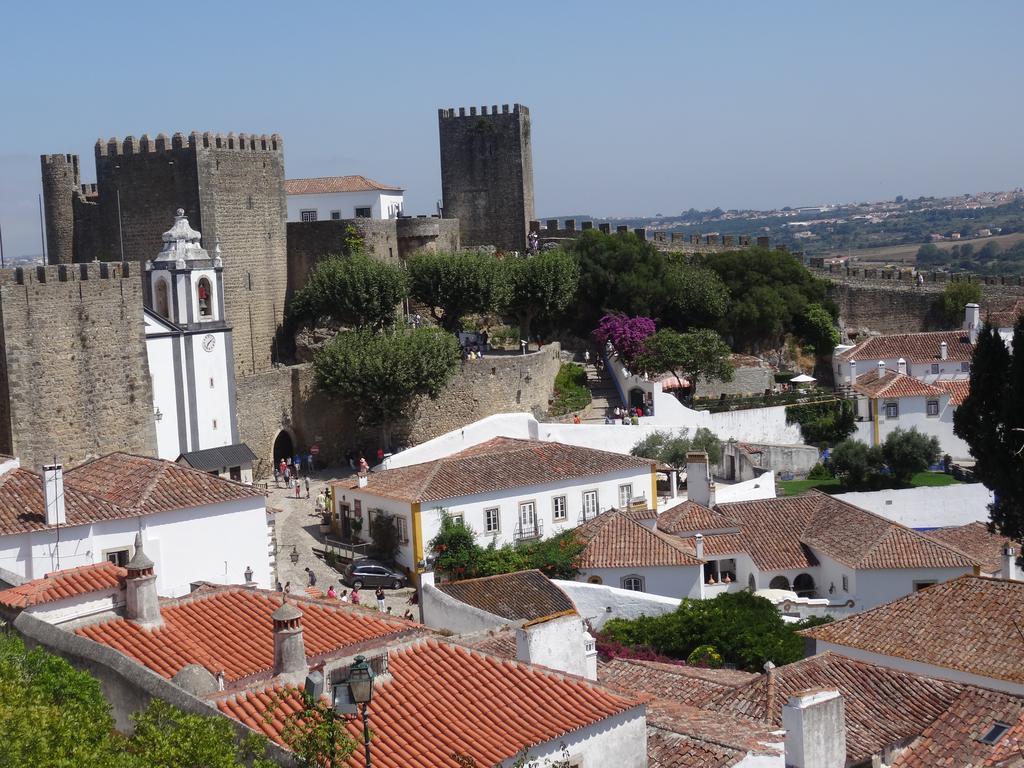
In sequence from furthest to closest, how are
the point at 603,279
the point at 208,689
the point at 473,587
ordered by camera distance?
the point at 603,279, the point at 473,587, the point at 208,689

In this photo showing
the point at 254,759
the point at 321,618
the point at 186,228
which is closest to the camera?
the point at 254,759

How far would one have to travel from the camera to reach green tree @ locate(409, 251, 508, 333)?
115 feet

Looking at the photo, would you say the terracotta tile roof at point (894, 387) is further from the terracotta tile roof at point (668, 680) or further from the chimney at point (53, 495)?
the chimney at point (53, 495)

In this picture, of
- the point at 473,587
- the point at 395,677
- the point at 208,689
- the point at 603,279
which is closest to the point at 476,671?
the point at 395,677

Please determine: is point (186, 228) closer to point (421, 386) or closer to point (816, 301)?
point (421, 386)

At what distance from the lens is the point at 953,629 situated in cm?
1641

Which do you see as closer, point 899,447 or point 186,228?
point 186,228

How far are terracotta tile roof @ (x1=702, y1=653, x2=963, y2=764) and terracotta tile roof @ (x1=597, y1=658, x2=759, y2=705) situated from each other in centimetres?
22

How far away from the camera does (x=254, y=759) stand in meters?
8.46

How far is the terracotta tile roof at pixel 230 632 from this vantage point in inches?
423

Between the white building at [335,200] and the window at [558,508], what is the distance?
54.5 feet

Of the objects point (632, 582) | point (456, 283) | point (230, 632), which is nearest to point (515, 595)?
point (632, 582)

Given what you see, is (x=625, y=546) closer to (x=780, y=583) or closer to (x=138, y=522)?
(x=780, y=583)

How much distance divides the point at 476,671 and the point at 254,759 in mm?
2290
